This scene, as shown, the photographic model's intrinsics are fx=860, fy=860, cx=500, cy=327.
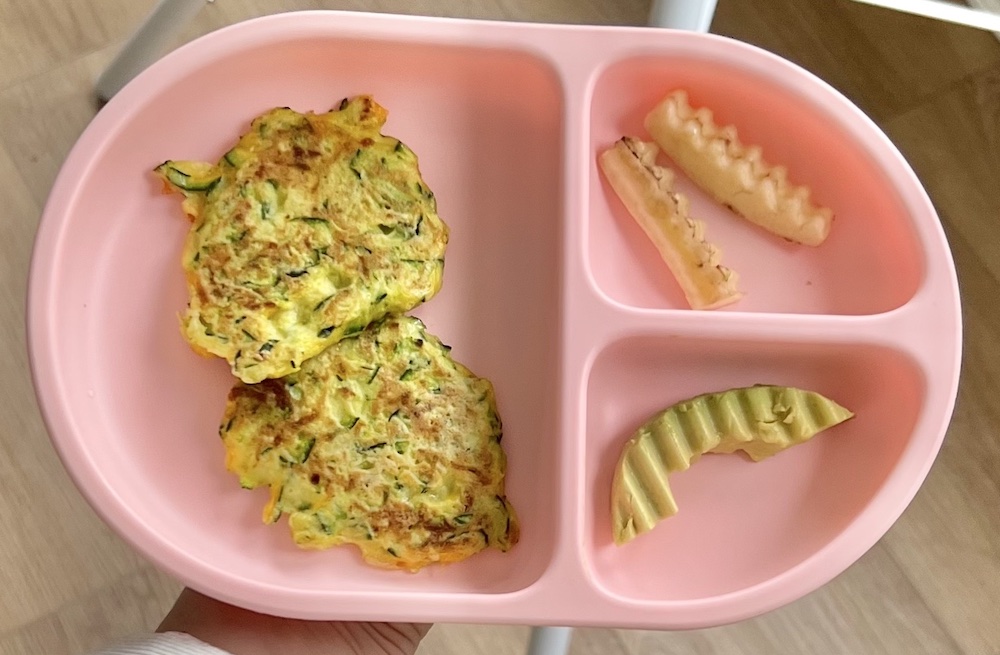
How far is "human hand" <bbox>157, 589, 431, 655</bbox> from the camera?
3.10 ft

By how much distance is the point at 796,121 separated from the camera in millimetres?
953

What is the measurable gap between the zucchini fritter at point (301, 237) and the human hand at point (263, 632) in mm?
284

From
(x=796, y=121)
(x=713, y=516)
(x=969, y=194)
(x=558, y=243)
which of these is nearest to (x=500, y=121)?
(x=558, y=243)

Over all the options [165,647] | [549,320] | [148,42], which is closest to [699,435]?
[549,320]

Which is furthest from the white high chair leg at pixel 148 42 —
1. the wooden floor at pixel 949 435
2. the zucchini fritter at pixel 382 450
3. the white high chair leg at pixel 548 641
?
the white high chair leg at pixel 548 641

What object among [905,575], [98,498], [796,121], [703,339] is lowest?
[905,575]

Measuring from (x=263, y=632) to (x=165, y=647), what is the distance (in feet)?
0.34

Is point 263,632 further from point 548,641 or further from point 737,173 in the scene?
point 737,173

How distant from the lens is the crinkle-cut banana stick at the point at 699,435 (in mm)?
884

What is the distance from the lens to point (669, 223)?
0.93 metres

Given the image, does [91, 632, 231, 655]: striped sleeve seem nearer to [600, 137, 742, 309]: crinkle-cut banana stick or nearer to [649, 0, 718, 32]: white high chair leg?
[600, 137, 742, 309]: crinkle-cut banana stick

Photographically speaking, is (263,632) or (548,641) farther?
(548,641)

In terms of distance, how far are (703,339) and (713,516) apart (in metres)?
0.19

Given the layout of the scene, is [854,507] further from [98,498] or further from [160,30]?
[160,30]
